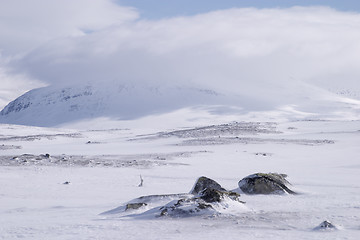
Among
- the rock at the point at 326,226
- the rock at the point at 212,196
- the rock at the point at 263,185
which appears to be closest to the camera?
the rock at the point at 326,226

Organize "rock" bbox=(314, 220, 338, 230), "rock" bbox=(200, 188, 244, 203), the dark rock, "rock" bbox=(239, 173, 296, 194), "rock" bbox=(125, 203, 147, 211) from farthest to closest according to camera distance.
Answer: "rock" bbox=(239, 173, 296, 194) → "rock" bbox=(125, 203, 147, 211) → "rock" bbox=(200, 188, 244, 203) → the dark rock → "rock" bbox=(314, 220, 338, 230)

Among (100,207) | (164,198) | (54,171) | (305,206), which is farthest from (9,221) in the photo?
(54,171)

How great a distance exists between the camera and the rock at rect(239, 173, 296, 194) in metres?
19.7

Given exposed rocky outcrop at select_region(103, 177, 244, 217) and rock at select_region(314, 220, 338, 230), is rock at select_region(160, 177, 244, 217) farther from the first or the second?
rock at select_region(314, 220, 338, 230)

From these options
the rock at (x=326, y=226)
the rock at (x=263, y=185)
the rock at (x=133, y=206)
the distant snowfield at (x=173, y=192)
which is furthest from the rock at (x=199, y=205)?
the rock at (x=263, y=185)

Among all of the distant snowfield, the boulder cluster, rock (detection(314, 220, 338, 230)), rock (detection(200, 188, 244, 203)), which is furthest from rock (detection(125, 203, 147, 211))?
rock (detection(314, 220, 338, 230))

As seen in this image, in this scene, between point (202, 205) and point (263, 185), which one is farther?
point (263, 185)

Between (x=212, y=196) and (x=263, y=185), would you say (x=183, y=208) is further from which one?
(x=263, y=185)

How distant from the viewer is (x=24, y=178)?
27.2 m

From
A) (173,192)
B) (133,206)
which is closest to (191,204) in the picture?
(133,206)

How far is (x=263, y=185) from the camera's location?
19781mm

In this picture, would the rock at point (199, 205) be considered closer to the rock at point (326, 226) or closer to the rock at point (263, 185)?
the rock at point (326, 226)

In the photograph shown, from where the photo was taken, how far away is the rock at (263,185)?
64.7 ft

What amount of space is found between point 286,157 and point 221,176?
1663 centimetres
